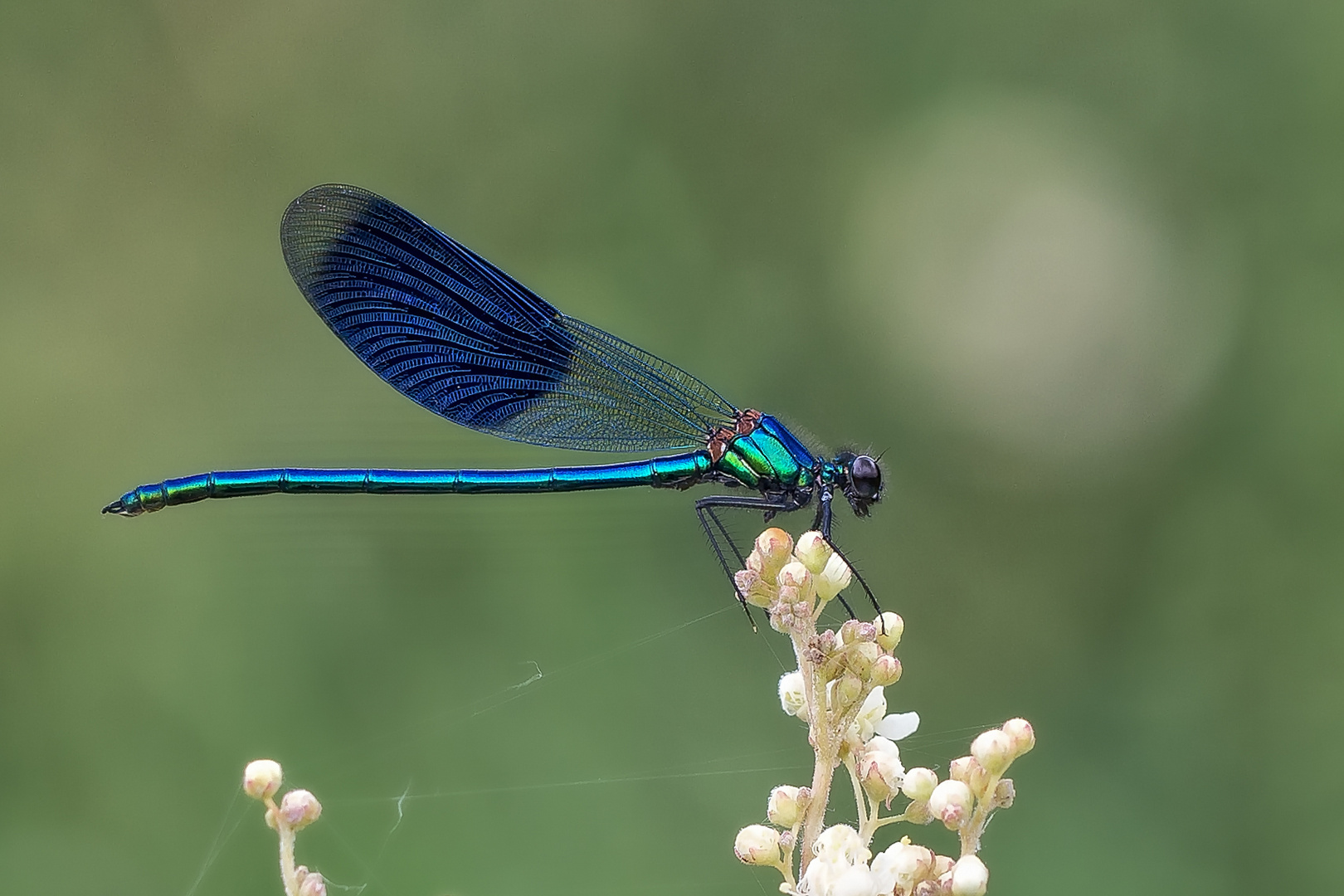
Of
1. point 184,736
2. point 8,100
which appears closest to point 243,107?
point 8,100

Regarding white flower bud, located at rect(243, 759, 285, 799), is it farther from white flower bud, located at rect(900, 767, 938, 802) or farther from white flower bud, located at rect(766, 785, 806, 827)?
white flower bud, located at rect(900, 767, 938, 802)

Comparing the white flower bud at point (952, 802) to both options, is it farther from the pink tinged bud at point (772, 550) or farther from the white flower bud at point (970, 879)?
the pink tinged bud at point (772, 550)

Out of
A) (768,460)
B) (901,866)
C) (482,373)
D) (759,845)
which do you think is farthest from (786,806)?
(482,373)

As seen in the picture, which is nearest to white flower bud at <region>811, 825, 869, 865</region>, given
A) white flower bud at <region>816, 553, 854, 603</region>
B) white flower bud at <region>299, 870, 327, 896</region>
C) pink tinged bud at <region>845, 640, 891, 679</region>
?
pink tinged bud at <region>845, 640, 891, 679</region>

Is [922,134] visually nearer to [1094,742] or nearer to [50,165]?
[1094,742]

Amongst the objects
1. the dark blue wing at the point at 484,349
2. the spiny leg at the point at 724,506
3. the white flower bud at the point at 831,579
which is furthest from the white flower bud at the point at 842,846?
the dark blue wing at the point at 484,349

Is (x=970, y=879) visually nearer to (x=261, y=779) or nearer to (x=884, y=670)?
(x=884, y=670)
